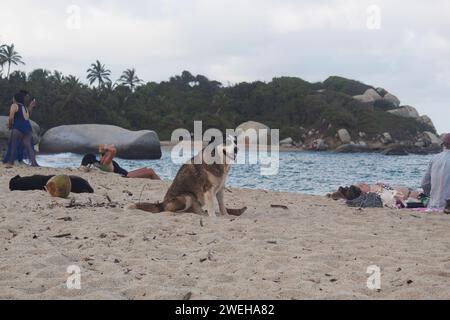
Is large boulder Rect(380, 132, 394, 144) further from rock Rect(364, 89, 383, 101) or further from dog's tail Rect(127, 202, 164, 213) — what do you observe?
dog's tail Rect(127, 202, 164, 213)

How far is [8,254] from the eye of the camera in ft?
19.0

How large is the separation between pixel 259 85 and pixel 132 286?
90.5 metres

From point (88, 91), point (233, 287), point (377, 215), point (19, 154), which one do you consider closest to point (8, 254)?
point (233, 287)

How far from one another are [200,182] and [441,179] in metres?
4.21

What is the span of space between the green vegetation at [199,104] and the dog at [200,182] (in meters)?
50.9

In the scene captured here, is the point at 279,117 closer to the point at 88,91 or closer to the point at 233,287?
the point at 88,91

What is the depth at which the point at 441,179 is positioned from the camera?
10.0m

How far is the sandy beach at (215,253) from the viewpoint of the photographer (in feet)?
15.4

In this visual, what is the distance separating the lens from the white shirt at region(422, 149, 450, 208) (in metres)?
9.99

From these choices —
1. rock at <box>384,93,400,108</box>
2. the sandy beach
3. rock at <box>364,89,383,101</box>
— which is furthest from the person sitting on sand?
rock at <box>384,93,400,108</box>

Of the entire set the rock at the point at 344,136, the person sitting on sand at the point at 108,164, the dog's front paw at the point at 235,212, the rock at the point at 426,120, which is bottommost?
the dog's front paw at the point at 235,212

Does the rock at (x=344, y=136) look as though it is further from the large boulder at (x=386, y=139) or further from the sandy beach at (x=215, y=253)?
the sandy beach at (x=215, y=253)

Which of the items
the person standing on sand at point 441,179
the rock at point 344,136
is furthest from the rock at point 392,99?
the person standing on sand at point 441,179

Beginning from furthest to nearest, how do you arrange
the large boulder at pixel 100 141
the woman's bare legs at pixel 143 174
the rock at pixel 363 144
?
the rock at pixel 363 144 → the large boulder at pixel 100 141 → the woman's bare legs at pixel 143 174
